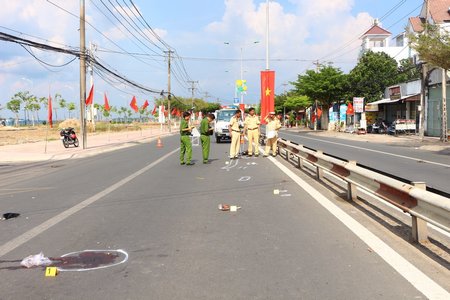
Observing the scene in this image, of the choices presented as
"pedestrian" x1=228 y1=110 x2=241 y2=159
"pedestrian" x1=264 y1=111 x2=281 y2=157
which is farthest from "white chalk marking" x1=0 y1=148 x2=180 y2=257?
"pedestrian" x1=264 y1=111 x2=281 y2=157

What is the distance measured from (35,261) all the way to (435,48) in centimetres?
2122

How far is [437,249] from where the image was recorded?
5.61 m

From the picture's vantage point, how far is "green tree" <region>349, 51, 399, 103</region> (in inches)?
2254

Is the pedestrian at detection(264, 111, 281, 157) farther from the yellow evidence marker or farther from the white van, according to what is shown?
the yellow evidence marker

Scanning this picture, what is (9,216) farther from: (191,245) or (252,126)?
(252,126)

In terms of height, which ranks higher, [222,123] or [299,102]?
[299,102]

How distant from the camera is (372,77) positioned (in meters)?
57.8

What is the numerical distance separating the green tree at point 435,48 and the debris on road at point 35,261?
20.8 m

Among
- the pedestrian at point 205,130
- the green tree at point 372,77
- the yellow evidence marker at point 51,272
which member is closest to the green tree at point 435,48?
the pedestrian at point 205,130

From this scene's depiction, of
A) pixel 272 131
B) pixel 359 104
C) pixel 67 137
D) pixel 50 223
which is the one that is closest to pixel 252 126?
pixel 272 131

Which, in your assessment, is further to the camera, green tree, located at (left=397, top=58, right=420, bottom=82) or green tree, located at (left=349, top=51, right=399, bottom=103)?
green tree, located at (left=397, top=58, right=420, bottom=82)

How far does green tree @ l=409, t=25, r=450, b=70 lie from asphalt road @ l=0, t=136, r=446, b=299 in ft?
47.1

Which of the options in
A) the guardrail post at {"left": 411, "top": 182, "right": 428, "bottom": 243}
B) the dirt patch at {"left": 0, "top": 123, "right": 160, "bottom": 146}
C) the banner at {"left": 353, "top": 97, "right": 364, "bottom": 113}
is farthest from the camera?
the banner at {"left": 353, "top": 97, "right": 364, "bottom": 113}

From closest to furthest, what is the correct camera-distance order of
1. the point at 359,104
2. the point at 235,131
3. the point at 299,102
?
the point at 235,131
the point at 359,104
the point at 299,102
